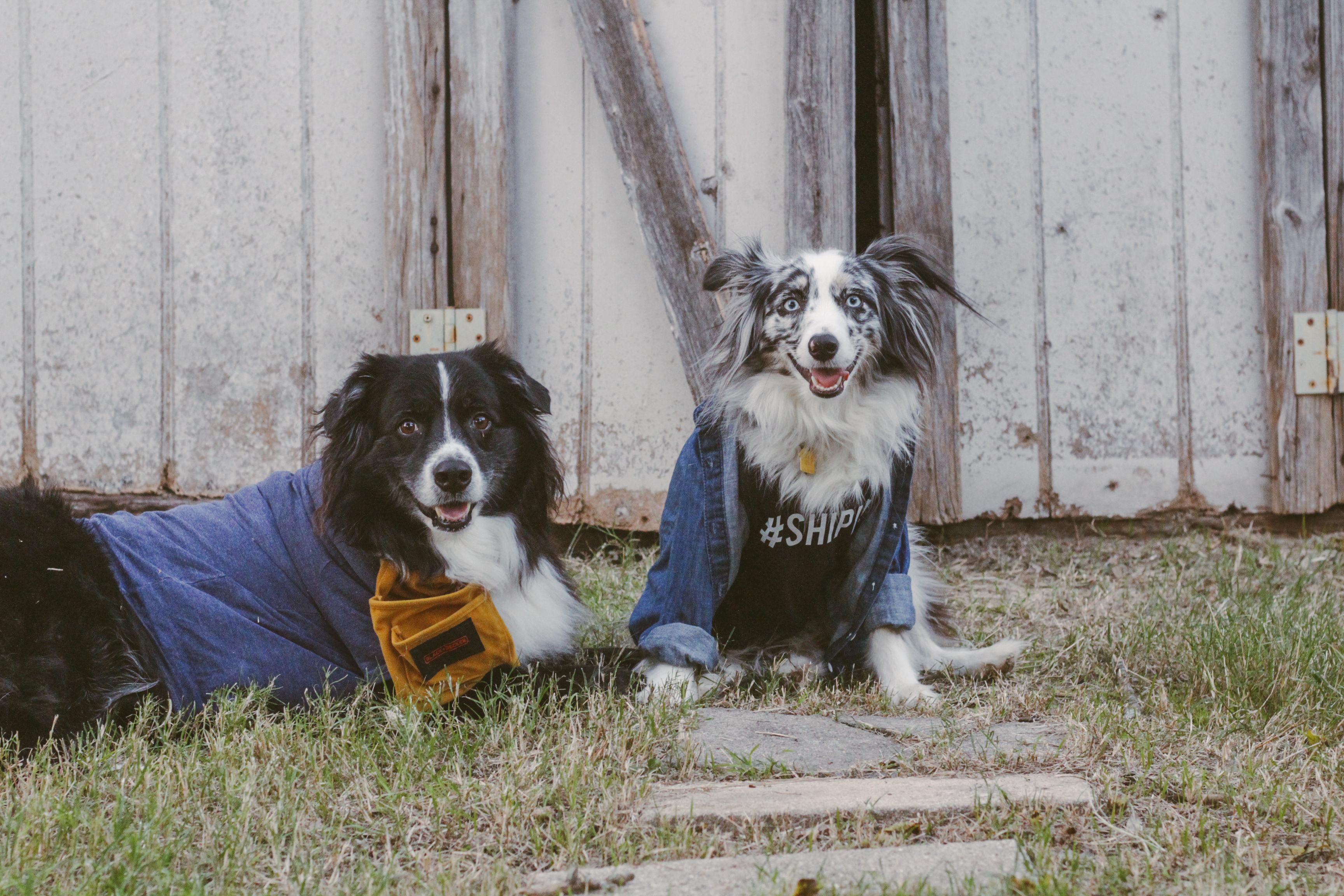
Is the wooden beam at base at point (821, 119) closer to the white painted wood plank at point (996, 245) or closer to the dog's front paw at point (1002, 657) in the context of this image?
the white painted wood plank at point (996, 245)

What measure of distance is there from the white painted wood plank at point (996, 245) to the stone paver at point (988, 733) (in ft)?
7.01

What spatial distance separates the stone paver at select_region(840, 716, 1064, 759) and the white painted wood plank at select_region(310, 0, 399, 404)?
2.98 m

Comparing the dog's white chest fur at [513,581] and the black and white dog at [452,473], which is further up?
the black and white dog at [452,473]

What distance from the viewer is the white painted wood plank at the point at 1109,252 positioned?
4859mm

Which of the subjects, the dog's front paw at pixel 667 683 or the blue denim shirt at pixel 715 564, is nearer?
the dog's front paw at pixel 667 683

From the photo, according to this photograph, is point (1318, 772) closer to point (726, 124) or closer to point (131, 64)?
point (726, 124)

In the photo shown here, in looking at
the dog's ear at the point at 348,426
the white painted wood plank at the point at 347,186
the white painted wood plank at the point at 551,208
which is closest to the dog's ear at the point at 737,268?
the dog's ear at the point at 348,426

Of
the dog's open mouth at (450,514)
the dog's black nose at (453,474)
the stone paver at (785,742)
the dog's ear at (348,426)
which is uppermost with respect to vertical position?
the dog's ear at (348,426)

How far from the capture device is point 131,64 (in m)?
5.04

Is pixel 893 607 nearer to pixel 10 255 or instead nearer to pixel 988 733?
pixel 988 733

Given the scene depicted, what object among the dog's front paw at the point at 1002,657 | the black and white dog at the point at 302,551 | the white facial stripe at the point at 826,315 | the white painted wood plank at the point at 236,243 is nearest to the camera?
the black and white dog at the point at 302,551

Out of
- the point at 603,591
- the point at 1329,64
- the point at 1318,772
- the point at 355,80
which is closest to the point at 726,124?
the point at 355,80

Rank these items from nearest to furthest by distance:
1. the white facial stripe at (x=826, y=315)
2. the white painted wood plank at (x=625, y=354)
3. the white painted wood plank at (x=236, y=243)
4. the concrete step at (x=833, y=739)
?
the concrete step at (x=833, y=739) < the white facial stripe at (x=826, y=315) < the white painted wood plank at (x=625, y=354) < the white painted wood plank at (x=236, y=243)

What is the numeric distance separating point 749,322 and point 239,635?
1.67 m
